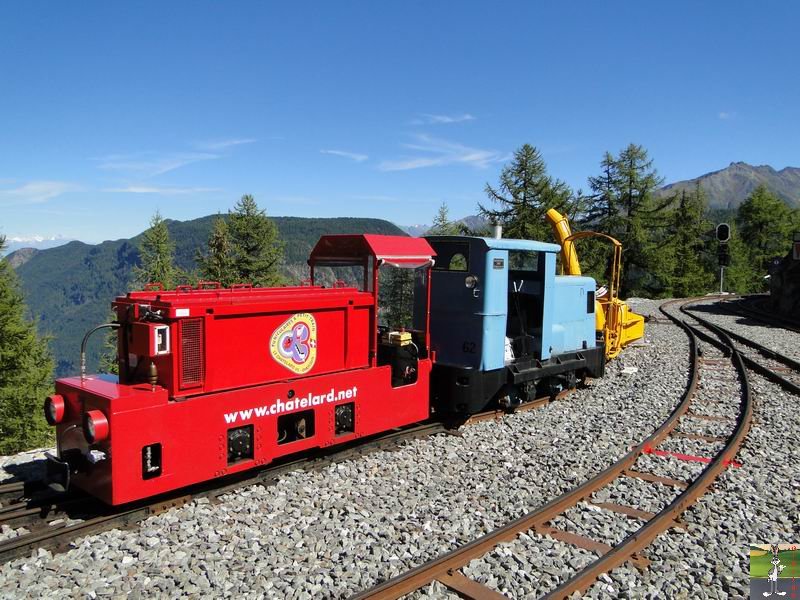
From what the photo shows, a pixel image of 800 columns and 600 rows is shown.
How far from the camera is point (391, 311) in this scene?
9719mm

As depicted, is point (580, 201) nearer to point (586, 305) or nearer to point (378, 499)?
point (586, 305)

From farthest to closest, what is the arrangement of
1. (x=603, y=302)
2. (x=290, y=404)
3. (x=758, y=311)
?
(x=758, y=311)
(x=603, y=302)
(x=290, y=404)

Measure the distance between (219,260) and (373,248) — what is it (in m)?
28.3

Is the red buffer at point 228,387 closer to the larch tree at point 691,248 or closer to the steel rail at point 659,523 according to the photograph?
the steel rail at point 659,523

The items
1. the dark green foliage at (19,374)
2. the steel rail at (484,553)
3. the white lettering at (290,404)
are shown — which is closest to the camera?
the steel rail at (484,553)

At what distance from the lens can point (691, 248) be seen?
4906cm

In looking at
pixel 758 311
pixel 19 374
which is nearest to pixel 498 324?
pixel 19 374

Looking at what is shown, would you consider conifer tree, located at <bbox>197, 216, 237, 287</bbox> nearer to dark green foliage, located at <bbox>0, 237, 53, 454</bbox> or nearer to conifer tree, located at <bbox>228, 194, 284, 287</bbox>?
conifer tree, located at <bbox>228, 194, 284, 287</bbox>

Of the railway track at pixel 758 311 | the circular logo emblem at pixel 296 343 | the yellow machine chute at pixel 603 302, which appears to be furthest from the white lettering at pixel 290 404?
the railway track at pixel 758 311

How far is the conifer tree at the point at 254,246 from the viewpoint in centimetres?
3469

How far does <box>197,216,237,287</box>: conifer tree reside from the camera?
1319 inches

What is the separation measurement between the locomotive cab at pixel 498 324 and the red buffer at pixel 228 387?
1.02 m

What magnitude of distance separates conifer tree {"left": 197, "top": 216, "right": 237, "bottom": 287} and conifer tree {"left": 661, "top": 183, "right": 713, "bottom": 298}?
34.6 metres

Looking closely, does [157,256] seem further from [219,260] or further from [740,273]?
[740,273]
